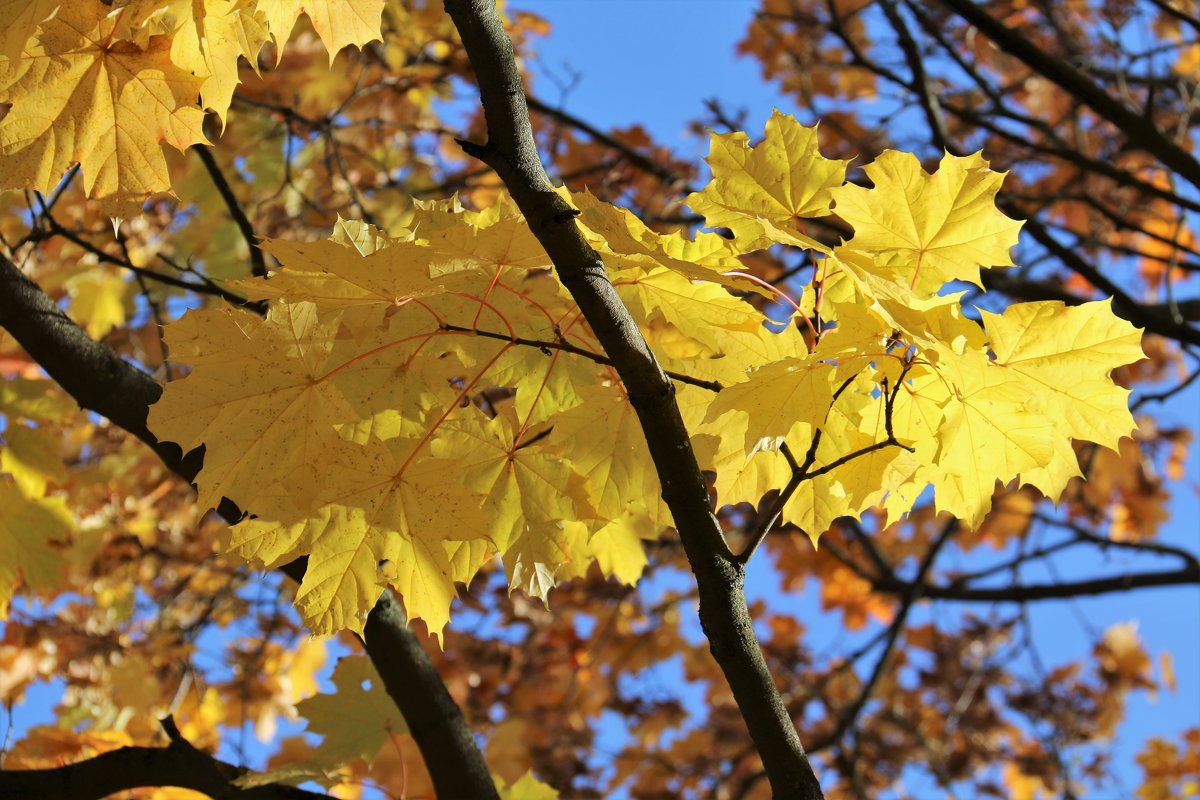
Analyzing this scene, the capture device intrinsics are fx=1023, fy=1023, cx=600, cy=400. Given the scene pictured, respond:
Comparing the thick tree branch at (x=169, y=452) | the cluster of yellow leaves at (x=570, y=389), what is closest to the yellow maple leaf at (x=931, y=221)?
the cluster of yellow leaves at (x=570, y=389)

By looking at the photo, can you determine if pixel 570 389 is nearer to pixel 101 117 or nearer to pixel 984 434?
pixel 984 434

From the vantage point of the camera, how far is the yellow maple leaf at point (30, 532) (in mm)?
2580

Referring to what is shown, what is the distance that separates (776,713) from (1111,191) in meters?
5.95

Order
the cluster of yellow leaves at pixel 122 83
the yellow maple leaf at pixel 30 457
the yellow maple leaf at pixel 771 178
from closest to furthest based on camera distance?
the yellow maple leaf at pixel 771 178, the cluster of yellow leaves at pixel 122 83, the yellow maple leaf at pixel 30 457

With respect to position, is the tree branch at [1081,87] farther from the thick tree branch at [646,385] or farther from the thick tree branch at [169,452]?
the thick tree branch at [169,452]

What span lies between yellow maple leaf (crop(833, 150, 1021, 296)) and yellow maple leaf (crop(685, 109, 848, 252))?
6cm

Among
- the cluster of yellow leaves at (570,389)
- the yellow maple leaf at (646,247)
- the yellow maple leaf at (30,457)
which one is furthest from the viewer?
the yellow maple leaf at (30,457)

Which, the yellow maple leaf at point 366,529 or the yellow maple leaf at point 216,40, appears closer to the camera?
the yellow maple leaf at point 366,529

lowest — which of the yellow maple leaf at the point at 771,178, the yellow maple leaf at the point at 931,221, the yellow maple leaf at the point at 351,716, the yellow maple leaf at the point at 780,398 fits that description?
the yellow maple leaf at the point at 780,398

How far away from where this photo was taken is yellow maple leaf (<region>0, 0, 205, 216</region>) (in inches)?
64.9

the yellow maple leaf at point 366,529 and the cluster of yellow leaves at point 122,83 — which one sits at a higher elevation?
the cluster of yellow leaves at point 122,83

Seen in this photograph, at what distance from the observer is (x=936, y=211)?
1451 millimetres

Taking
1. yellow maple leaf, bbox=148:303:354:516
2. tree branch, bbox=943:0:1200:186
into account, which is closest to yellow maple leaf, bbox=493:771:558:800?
yellow maple leaf, bbox=148:303:354:516

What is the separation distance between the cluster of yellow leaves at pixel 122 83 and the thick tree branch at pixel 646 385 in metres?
0.45
